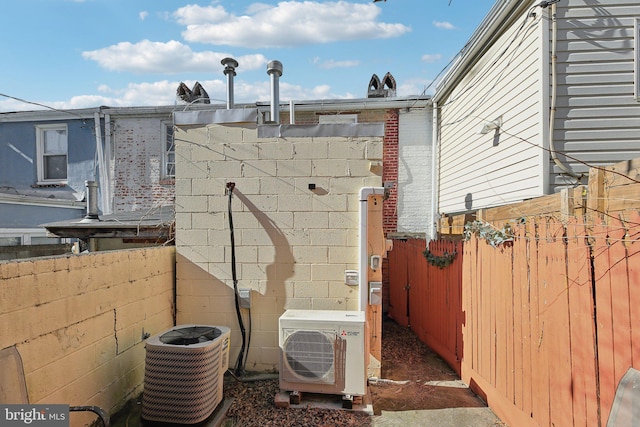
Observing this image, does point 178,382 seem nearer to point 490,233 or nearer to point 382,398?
point 382,398

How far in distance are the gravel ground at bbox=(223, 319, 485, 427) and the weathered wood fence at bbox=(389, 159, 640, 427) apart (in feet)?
1.09

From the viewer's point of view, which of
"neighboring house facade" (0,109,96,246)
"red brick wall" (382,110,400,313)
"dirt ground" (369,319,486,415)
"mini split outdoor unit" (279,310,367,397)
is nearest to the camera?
"mini split outdoor unit" (279,310,367,397)

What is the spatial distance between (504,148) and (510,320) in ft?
9.85

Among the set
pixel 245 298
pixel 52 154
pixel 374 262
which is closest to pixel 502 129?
pixel 374 262

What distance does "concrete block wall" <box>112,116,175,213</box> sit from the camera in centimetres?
927

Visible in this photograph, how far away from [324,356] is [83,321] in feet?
7.41

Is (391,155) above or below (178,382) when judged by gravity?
above

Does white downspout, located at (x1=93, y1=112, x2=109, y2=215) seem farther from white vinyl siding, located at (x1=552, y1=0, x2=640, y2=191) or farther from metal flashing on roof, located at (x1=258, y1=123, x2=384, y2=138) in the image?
white vinyl siding, located at (x1=552, y1=0, x2=640, y2=191)

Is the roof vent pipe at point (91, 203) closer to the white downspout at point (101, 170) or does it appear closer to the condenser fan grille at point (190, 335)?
the condenser fan grille at point (190, 335)

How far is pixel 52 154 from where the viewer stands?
9.74 metres

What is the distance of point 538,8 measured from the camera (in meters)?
4.61

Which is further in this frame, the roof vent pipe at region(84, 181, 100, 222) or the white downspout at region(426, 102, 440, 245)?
the white downspout at region(426, 102, 440, 245)

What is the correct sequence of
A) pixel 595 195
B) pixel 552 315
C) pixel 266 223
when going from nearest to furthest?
pixel 595 195, pixel 552 315, pixel 266 223

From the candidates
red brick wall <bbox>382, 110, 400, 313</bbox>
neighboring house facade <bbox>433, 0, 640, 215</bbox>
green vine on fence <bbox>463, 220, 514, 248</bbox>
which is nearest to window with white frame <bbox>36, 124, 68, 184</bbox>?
red brick wall <bbox>382, 110, 400, 313</bbox>
